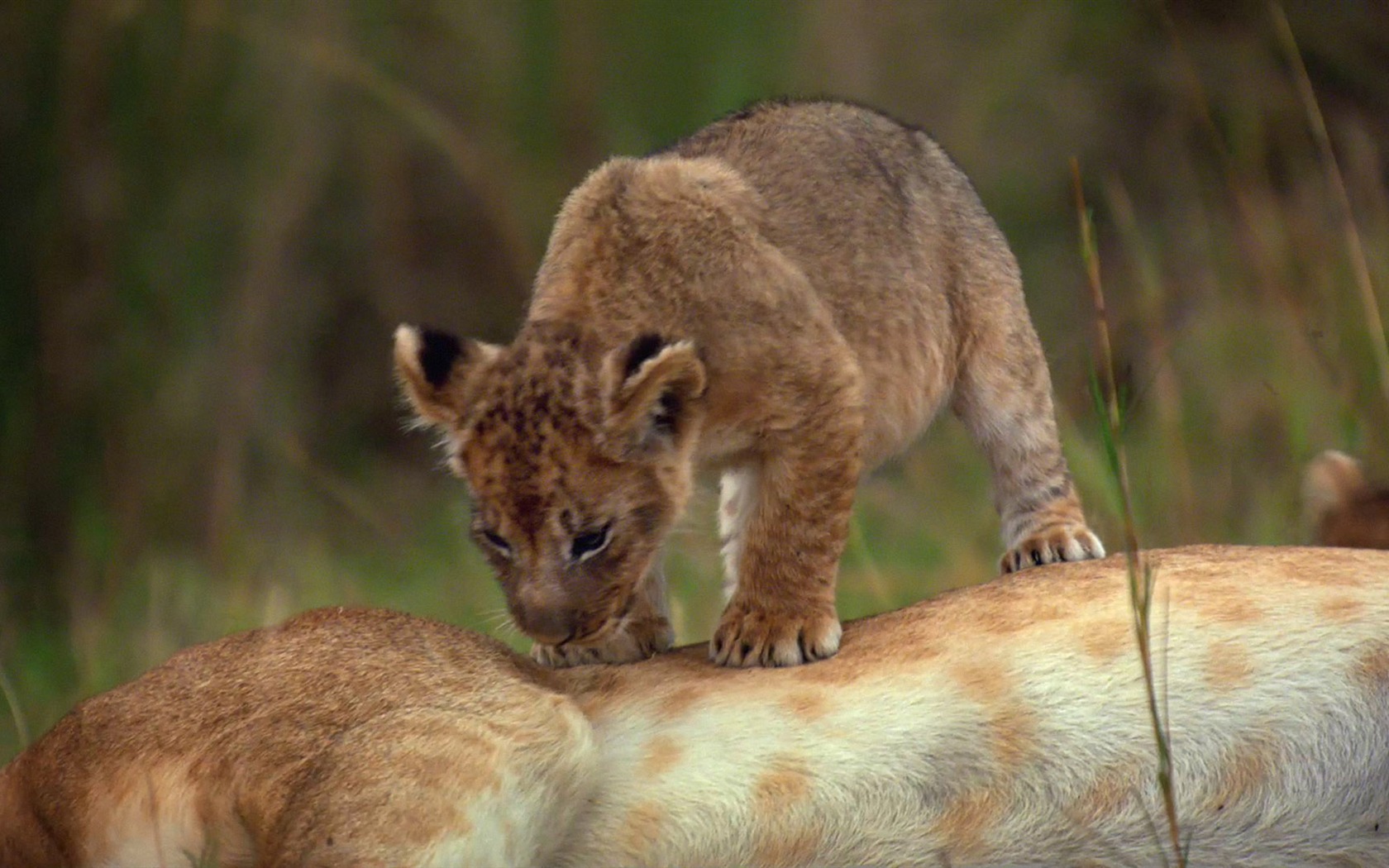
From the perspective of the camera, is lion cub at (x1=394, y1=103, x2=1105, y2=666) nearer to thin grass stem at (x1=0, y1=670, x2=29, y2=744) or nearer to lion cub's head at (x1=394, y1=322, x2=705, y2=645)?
lion cub's head at (x1=394, y1=322, x2=705, y2=645)

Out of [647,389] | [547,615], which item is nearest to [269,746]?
[547,615]

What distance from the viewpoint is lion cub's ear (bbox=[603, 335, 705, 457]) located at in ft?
13.6

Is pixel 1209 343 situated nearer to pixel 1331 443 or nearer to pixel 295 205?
pixel 1331 443

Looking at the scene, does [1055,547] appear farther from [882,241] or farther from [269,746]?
[269,746]

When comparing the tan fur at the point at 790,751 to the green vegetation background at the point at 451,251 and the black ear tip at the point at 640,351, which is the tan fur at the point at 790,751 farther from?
the green vegetation background at the point at 451,251

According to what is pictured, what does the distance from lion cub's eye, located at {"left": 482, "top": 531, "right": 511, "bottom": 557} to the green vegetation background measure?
521 mm

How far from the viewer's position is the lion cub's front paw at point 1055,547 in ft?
17.0

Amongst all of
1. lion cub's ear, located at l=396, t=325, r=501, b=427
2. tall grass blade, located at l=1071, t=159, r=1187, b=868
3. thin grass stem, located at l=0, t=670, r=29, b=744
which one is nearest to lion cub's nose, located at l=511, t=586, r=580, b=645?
lion cub's ear, located at l=396, t=325, r=501, b=427

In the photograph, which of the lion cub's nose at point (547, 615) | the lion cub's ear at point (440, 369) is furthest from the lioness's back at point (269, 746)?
the lion cub's ear at point (440, 369)

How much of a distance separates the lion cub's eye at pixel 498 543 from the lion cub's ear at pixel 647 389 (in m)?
0.32

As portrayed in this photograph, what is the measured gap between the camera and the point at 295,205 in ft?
28.2

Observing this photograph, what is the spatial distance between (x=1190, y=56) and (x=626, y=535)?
6.97m

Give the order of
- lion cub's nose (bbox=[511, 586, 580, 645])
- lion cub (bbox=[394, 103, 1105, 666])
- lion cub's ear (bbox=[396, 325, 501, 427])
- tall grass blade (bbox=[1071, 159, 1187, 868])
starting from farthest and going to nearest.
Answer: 1. lion cub's ear (bbox=[396, 325, 501, 427])
2. lion cub (bbox=[394, 103, 1105, 666])
3. lion cub's nose (bbox=[511, 586, 580, 645])
4. tall grass blade (bbox=[1071, 159, 1187, 868])

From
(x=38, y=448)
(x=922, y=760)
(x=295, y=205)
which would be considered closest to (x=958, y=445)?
(x=295, y=205)
